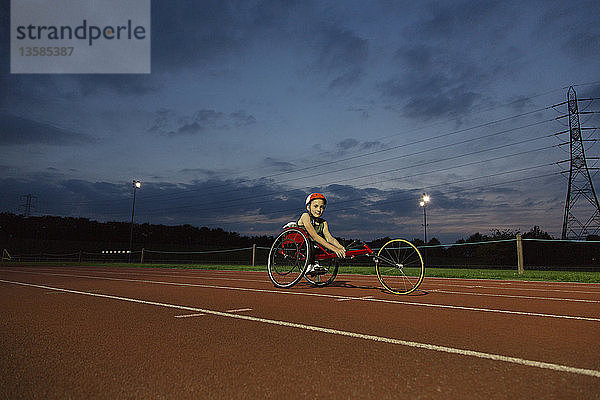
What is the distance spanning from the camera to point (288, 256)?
782 cm

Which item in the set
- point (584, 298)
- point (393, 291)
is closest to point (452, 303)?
point (393, 291)

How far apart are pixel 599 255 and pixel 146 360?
4832 centimetres

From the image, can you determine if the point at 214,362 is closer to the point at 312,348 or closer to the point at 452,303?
the point at 312,348

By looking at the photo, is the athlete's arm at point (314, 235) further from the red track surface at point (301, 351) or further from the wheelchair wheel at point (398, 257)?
the red track surface at point (301, 351)

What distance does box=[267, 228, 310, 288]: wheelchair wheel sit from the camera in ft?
24.3

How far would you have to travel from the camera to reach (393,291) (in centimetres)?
685

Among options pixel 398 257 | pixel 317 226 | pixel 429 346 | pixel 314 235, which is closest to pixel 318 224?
pixel 317 226

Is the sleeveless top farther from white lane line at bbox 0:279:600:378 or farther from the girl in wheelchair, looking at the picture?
white lane line at bbox 0:279:600:378

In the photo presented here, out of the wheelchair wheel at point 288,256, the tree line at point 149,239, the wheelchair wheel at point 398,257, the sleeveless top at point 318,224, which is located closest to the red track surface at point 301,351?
the wheelchair wheel at point 398,257

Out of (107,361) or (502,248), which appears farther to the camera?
(502,248)

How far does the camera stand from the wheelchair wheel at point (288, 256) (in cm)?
742

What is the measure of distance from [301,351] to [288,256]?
4.88 meters

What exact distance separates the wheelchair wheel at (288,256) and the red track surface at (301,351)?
213 centimetres

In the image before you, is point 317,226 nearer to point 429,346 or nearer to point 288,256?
point 288,256
